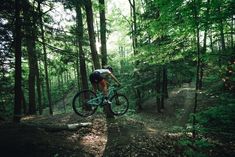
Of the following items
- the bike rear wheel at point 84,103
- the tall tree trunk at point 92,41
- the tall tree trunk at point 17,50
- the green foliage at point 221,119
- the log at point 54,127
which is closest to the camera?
the green foliage at point 221,119

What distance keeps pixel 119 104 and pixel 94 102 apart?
144 cm

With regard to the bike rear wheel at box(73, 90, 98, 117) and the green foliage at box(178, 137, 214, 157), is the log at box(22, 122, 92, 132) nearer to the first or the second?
the bike rear wheel at box(73, 90, 98, 117)

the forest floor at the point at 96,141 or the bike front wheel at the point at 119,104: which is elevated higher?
the bike front wheel at the point at 119,104

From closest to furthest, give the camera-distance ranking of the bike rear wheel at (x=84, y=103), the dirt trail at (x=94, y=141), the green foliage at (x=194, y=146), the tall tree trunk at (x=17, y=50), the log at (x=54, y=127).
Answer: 1. the green foliage at (x=194, y=146)
2. the dirt trail at (x=94, y=141)
3. the log at (x=54, y=127)
4. the tall tree trunk at (x=17, y=50)
5. the bike rear wheel at (x=84, y=103)

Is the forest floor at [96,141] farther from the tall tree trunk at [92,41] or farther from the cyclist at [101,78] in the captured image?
the tall tree trunk at [92,41]

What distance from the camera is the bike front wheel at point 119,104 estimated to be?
11141 millimetres

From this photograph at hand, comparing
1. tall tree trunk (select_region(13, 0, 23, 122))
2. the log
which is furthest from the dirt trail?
tall tree trunk (select_region(13, 0, 23, 122))

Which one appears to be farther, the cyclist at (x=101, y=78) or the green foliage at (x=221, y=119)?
the cyclist at (x=101, y=78)

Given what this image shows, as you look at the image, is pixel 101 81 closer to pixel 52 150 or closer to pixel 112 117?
pixel 112 117

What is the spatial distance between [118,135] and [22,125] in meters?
3.49

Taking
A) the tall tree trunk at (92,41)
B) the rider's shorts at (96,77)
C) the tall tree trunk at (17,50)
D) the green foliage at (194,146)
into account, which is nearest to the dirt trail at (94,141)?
the green foliage at (194,146)

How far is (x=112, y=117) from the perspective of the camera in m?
11.1

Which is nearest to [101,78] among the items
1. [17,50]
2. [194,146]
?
[17,50]

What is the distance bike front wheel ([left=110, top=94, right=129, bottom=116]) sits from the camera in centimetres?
1114
